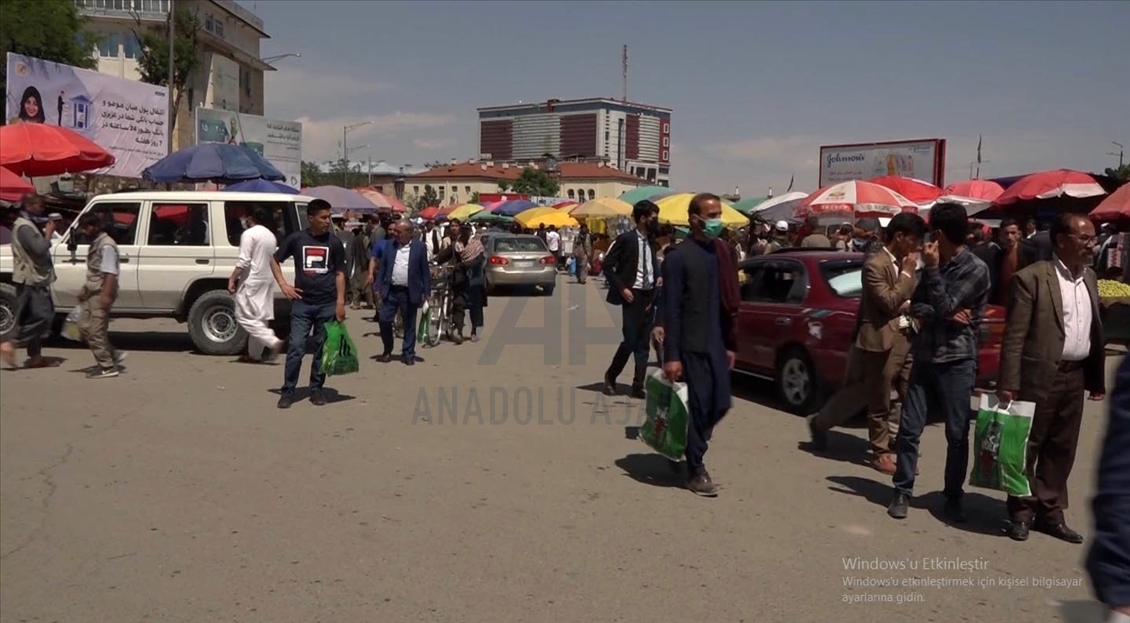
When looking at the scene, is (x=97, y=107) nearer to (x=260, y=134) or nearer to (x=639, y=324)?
(x=260, y=134)

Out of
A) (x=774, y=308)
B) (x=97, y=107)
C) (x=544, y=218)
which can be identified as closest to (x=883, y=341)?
(x=774, y=308)

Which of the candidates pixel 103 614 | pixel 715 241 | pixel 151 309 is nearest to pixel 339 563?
pixel 103 614

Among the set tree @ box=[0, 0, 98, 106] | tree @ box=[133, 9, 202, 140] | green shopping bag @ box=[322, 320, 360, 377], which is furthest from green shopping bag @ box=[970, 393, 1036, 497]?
tree @ box=[133, 9, 202, 140]

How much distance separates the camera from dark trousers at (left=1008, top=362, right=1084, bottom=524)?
5.49m

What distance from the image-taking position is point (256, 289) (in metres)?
11.1

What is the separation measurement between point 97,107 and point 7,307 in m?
11.8

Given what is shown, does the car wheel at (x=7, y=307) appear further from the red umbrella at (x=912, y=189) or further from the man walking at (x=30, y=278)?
the red umbrella at (x=912, y=189)

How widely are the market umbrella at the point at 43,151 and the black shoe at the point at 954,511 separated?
15.0 meters

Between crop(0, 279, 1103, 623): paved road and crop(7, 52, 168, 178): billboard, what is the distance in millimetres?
13678

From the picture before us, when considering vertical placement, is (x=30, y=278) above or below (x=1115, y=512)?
above

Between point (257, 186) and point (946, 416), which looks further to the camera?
point (257, 186)

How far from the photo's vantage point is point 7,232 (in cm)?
1257

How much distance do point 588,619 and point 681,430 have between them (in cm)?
222

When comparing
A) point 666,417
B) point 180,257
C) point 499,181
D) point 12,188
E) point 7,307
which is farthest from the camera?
point 499,181
